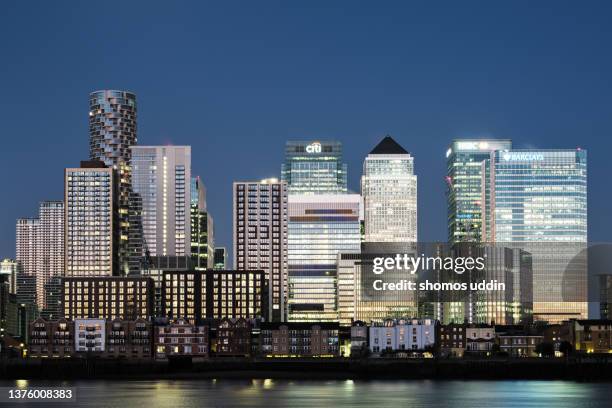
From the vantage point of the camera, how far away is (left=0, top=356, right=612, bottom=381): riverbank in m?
182

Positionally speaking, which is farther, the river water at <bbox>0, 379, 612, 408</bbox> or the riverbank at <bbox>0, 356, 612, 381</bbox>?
the riverbank at <bbox>0, 356, 612, 381</bbox>

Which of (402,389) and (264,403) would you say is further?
(402,389)

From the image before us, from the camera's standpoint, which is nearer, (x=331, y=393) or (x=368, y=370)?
(x=331, y=393)

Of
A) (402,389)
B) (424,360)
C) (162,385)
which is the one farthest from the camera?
(424,360)

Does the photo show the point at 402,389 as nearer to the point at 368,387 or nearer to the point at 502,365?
the point at 368,387

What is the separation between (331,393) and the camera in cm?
14600

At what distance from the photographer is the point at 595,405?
422ft

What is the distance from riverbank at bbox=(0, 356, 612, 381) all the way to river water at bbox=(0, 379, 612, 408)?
1063cm

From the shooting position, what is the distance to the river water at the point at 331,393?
130m

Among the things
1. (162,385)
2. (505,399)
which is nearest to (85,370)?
(162,385)

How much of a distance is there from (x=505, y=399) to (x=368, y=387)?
81.6 ft

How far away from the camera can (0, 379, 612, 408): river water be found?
12988 centimetres

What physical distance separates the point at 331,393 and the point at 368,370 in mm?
44909

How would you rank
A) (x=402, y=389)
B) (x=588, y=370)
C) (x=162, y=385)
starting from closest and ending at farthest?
(x=402, y=389)
(x=162, y=385)
(x=588, y=370)
